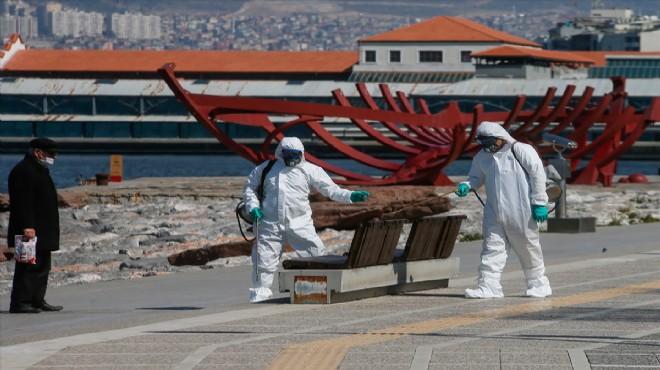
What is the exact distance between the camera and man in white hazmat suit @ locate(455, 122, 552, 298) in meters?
13.0

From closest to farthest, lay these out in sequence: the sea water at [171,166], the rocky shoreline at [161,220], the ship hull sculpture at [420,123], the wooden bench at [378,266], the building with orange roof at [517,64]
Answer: the wooden bench at [378,266]
the rocky shoreline at [161,220]
the ship hull sculpture at [420,123]
the sea water at [171,166]
the building with orange roof at [517,64]

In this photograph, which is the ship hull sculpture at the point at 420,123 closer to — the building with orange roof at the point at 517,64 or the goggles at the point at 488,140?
the goggles at the point at 488,140

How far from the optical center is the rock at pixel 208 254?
19.4 meters

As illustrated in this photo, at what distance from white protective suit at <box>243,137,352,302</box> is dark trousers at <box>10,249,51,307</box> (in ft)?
5.48

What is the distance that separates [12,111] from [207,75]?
12.8 m

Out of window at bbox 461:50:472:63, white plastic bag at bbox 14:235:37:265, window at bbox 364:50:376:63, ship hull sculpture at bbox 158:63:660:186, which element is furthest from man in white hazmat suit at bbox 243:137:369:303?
window at bbox 461:50:472:63

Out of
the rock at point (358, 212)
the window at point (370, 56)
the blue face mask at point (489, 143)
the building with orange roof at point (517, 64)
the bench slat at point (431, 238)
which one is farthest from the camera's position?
the window at point (370, 56)

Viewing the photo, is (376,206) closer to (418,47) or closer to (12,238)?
(12,238)

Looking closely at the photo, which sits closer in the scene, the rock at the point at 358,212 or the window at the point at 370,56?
the rock at the point at 358,212

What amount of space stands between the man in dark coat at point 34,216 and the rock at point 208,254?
6.85 m

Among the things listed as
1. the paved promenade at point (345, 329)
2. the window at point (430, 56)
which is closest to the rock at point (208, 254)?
the paved promenade at point (345, 329)

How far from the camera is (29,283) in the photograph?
12.4m

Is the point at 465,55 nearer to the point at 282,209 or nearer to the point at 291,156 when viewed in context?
the point at 291,156

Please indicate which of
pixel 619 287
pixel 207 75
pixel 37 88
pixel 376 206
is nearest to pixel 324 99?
pixel 207 75
